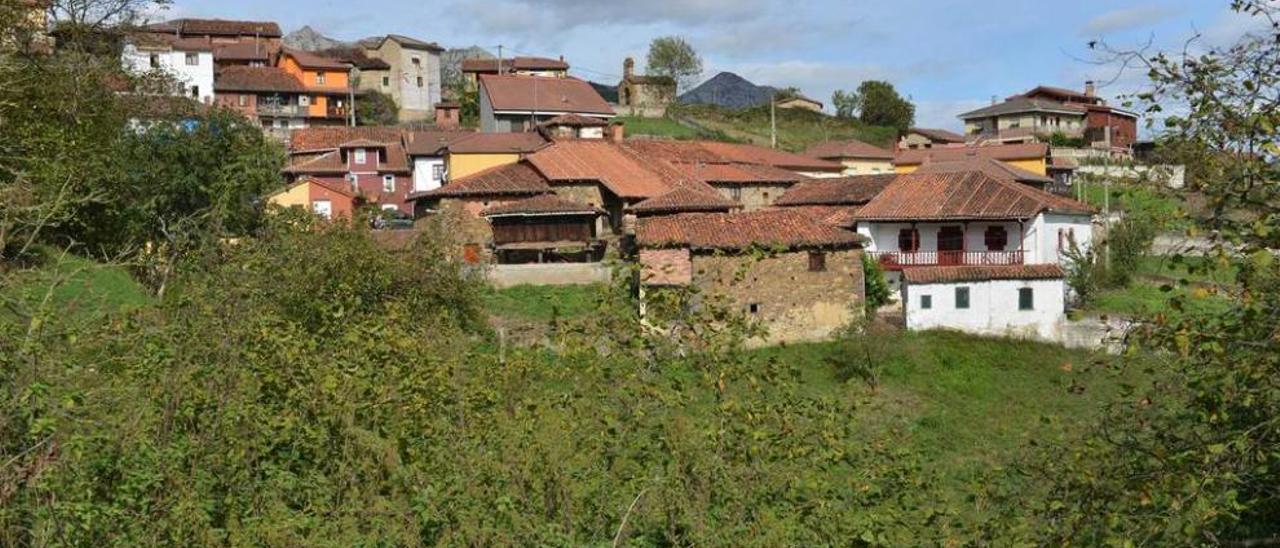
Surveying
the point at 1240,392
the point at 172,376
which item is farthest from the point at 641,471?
the point at 1240,392

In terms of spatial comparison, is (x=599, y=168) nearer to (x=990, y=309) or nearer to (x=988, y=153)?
Result: (x=990, y=309)

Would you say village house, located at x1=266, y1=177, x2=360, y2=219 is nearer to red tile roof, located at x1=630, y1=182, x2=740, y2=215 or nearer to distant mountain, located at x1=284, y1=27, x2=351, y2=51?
red tile roof, located at x1=630, y1=182, x2=740, y2=215

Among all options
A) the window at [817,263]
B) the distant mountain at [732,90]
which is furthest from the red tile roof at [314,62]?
the distant mountain at [732,90]

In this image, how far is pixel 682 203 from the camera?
33.9m

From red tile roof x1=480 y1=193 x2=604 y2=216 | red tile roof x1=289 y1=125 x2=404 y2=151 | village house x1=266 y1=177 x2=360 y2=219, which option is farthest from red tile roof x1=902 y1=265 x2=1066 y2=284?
red tile roof x1=289 y1=125 x2=404 y2=151

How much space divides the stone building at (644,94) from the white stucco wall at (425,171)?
26397mm

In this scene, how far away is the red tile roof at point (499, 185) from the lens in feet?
119

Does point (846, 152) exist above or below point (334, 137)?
below

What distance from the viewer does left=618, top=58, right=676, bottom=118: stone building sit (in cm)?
7362

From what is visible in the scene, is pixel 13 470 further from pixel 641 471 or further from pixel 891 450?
pixel 891 450

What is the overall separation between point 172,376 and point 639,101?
6737cm

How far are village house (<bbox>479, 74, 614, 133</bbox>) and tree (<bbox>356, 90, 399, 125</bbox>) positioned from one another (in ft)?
36.0

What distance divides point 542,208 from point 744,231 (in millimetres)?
7296

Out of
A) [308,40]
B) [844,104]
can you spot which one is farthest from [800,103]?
[308,40]
